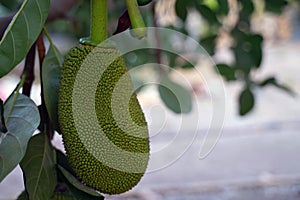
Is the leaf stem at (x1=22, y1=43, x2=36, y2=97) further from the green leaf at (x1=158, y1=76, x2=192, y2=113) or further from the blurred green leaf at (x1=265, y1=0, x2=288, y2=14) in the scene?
the blurred green leaf at (x1=265, y1=0, x2=288, y2=14)

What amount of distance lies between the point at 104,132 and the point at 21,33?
0.38 feet

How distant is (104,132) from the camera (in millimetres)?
534

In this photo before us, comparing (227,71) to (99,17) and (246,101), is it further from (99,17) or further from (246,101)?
(99,17)

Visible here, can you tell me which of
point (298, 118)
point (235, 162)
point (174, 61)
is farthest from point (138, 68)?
point (298, 118)

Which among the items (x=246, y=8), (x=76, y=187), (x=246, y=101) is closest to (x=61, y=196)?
(x=76, y=187)

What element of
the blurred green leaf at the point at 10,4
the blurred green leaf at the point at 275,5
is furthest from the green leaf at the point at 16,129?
the blurred green leaf at the point at 275,5

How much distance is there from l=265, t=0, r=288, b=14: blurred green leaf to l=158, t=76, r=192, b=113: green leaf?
0.28 m

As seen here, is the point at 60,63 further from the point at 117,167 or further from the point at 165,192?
the point at 165,192

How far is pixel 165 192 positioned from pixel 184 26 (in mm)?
1067

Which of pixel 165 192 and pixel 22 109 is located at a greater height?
pixel 22 109

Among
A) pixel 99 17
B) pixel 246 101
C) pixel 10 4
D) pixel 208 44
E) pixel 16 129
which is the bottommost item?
pixel 246 101

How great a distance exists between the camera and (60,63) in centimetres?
64

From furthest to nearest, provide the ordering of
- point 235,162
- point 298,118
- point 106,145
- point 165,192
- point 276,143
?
point 298,118 → point 276,143 → point 235,162 → point 165,192 → point 106,145

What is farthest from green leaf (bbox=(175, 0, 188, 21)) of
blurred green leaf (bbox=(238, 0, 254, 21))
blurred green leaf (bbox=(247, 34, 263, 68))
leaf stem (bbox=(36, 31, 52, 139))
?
leaf stem (bbox=(36, 31, 52, 139))
